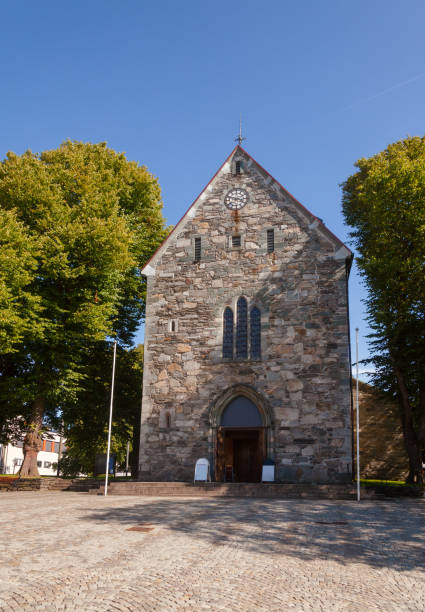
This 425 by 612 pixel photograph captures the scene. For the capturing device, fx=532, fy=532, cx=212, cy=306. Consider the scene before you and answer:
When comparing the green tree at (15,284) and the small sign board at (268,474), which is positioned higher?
the green tree at (15,284)

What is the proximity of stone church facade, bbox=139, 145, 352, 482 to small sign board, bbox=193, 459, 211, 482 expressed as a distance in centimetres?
52

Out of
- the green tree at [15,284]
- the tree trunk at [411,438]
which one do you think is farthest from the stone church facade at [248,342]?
the green tree at [15,284]

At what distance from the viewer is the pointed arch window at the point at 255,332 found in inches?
926

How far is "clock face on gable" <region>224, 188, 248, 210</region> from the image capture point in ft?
84.7

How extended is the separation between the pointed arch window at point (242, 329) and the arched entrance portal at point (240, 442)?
1.94 metres

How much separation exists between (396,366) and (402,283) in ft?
13.1

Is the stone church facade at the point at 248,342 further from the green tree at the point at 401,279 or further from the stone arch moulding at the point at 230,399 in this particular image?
the green tree at the point at 401,279

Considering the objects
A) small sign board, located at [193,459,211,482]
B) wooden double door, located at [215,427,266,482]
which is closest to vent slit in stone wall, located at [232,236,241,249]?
wooden double door, located at [215,427,266,482]

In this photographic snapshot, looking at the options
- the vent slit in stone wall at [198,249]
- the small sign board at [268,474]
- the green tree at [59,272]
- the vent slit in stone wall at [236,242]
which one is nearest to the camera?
the small sign board at [268,474]

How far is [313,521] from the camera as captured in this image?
475 inches

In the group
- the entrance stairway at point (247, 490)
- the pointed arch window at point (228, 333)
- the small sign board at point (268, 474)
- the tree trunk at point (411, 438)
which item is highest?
the pointed arch window at point (228, 333)

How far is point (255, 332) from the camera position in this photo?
23781mm

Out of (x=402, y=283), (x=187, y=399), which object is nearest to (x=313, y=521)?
(x=187, y=399)

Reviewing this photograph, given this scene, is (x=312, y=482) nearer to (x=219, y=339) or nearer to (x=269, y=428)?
(x=269, y=428)
